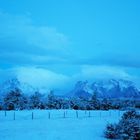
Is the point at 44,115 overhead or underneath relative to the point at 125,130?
underneath

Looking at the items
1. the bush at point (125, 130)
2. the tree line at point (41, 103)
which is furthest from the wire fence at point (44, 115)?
the bush at point (125, 130)

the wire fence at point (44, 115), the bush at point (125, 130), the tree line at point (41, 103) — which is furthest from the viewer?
the tree line at point (41, 103)


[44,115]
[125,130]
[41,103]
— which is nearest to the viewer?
[125,130]

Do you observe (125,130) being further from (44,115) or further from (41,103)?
(41,103)

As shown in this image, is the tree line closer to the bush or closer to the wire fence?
the wire fence

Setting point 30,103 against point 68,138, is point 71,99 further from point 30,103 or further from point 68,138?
point 68,138

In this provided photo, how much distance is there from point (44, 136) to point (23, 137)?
5.98 feet

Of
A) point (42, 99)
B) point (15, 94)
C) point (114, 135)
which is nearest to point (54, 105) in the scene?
point (42, 99)

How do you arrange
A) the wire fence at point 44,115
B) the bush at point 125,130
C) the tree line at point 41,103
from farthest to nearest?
the tree line at point 41,103 < the wire fence at point 44,115 < the bush at point 125,130

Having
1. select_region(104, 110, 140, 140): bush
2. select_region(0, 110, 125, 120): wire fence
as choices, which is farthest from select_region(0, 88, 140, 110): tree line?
select_region(104, 110, 140, 140): bush

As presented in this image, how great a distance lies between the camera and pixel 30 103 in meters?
79.0

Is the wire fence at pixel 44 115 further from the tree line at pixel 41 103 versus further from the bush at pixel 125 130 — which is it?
the bush at pixel 125 130

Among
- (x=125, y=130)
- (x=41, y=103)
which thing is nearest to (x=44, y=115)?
(x=41, y=103)

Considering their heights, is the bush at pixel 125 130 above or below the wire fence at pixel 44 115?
above
